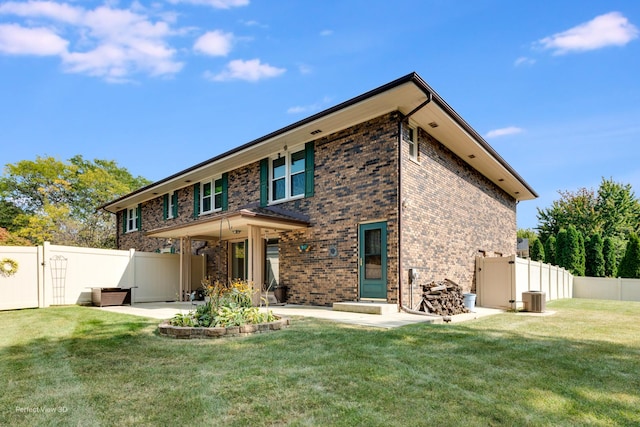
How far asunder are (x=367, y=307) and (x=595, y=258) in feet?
69.8

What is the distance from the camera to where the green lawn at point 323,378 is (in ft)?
10.1

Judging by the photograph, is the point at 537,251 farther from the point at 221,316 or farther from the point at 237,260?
the point at 221,316

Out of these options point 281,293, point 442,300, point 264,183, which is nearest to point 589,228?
point 442,300

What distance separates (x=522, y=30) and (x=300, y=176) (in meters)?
7.08

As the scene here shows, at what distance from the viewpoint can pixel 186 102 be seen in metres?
14.7

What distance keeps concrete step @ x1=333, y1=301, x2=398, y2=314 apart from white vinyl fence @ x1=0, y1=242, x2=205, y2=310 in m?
7.30

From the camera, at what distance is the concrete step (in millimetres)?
8828

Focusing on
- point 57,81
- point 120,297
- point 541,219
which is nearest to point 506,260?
point 120,297

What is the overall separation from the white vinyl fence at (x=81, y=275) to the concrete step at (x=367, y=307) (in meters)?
7.30

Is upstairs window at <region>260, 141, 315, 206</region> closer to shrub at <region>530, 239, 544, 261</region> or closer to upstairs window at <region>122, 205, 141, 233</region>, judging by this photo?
upstairs window at <region>122, 205, 141, 233</region>

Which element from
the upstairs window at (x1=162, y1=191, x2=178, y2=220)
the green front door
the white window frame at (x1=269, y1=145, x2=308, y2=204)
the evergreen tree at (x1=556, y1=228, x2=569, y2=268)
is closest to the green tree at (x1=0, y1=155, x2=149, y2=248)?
the upstairs window at (x1=162, y1=191, x2=178, y2=220)

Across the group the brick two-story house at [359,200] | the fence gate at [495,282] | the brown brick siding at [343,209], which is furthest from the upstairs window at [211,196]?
the fence gate at [495,282]

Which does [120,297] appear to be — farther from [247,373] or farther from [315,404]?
[315,404]

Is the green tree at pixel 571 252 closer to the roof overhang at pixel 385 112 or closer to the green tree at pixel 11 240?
the roof overhang at pixel 385 112
